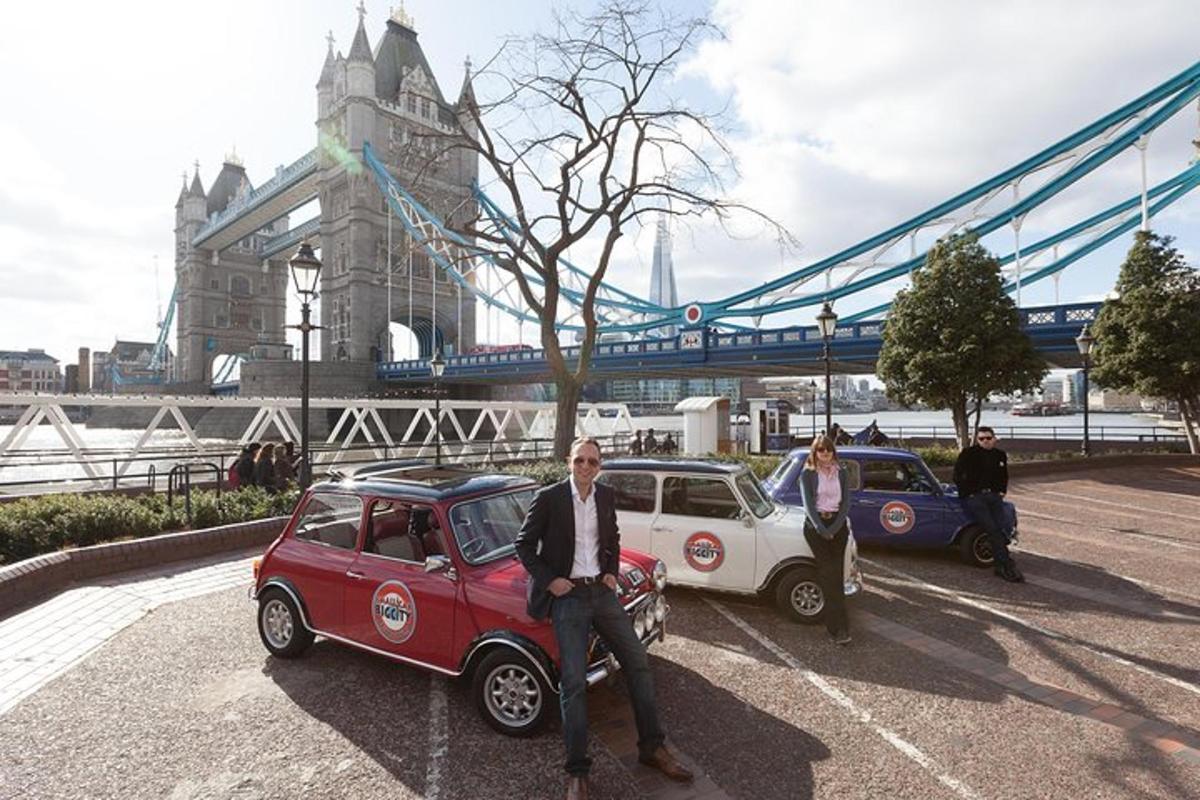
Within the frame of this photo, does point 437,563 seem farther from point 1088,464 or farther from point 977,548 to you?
point 1088,464

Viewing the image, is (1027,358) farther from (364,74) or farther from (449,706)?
(364,74)

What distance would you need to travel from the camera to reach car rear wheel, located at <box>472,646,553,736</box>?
14.2 feet

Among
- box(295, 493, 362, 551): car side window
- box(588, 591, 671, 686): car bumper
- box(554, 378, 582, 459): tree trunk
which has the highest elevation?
box(554, 378, 582, 459): tree trunk

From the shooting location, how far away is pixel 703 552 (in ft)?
23.0

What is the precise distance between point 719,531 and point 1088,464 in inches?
826

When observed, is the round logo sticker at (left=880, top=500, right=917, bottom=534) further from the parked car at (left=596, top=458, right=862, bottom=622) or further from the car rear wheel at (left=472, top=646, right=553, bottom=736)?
the car rear wheel at (left=472, top=646, right=553, bottom=736)

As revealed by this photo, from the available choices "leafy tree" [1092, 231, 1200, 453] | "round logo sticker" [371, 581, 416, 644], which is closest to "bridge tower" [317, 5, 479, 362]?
"leafy tree" [1092, 231, 1200, 453]

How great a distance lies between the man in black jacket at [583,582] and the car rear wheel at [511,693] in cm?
51

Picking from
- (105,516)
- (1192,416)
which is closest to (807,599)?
(105,516)

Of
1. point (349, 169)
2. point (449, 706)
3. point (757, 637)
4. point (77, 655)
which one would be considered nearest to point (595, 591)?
point (449, 706)

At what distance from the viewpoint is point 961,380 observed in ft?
74.4

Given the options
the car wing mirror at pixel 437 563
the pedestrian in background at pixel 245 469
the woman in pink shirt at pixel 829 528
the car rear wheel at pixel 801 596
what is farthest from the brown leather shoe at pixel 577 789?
the pedestrian in background at pixel 245 469

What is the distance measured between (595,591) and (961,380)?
22658mm

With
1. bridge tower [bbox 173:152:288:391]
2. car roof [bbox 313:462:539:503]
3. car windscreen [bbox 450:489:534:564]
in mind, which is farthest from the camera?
bridge tower [bbox 173:152:288:391]
